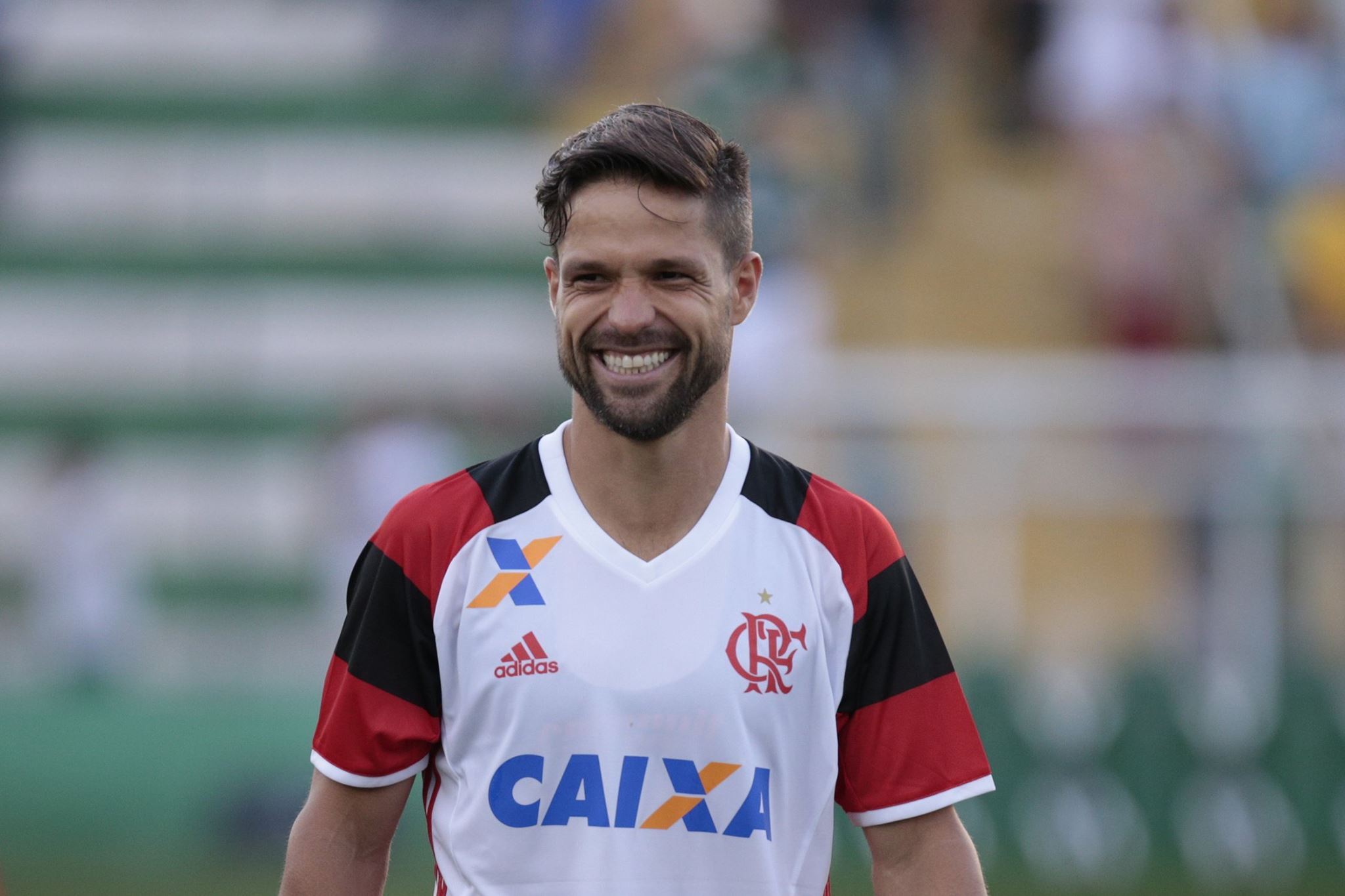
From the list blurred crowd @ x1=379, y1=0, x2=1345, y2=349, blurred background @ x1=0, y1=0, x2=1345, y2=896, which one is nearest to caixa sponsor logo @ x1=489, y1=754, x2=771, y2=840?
blurred background @ x1=0, y1=0, x2=1345, y2=896

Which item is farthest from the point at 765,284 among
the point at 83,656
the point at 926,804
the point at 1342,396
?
the point at 926,804

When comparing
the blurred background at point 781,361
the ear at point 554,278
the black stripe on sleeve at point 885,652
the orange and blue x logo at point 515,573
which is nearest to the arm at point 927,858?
the black stripe on sleeve at point 885,652

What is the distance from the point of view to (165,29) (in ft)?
55.2

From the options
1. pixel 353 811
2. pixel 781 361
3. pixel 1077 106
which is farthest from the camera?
pixel 1077 106

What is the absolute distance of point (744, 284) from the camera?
3207 millimetres

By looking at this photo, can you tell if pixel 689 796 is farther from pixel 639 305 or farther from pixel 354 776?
pixel 639 305

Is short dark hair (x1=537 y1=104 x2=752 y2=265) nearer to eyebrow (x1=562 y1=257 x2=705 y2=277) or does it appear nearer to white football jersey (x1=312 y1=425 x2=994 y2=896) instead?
eyebrow (x1=562 y1=257 x2=705 y2=277)

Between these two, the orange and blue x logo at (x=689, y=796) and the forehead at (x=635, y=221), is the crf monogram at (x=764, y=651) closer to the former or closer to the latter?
the orange and blue x logo at (x=689, y=796)

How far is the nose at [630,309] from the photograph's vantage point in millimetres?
2979

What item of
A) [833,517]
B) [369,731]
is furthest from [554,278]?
[369,731]

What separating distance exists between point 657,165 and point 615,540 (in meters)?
0.64

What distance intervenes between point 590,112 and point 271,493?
4611 mm

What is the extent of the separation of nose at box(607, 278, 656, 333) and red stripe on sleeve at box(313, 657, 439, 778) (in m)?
0.73

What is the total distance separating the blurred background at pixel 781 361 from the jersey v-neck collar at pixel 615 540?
6243mm
